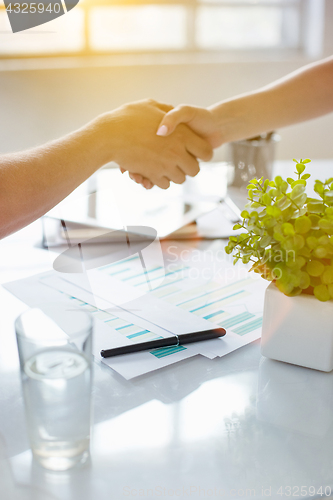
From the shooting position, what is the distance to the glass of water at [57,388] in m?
0.46

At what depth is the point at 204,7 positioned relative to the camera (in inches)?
130

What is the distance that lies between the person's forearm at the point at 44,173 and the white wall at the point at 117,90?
1.64 meters

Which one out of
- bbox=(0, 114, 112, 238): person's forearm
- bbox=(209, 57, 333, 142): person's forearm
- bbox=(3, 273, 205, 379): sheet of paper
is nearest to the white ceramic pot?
bbox=(3, 273, 205, 379): sheet of paper

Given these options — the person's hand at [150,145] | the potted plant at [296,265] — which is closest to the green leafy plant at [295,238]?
the potted plant at [296,265]

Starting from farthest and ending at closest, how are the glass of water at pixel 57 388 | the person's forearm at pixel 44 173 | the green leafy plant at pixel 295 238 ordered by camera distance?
the person's forearm at pixel 44 173, the green leafy plant at pixel 295 238, the glass of water at pixel 57 388

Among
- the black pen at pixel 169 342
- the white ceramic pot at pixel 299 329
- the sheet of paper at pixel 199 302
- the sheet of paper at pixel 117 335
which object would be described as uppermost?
the white ceramic pot at pixel 299 329

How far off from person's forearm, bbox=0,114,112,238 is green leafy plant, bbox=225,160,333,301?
462mm

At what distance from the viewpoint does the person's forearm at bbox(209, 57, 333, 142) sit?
50.1 inches

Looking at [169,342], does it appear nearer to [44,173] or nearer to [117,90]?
[44,173]

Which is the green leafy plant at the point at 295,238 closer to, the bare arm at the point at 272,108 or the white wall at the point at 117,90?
the bare arm at the point at 272,108

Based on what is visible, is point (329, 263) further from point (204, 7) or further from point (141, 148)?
point (204, 7)

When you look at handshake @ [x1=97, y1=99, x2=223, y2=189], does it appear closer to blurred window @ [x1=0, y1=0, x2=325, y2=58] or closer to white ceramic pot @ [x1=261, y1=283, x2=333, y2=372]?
white ceramic pot @ [x1=261, y1=283, x2=333, y2=372]

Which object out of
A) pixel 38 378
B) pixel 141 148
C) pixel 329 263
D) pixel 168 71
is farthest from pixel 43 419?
pixel 168 71

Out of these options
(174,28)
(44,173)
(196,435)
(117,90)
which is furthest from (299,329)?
(174,28)
